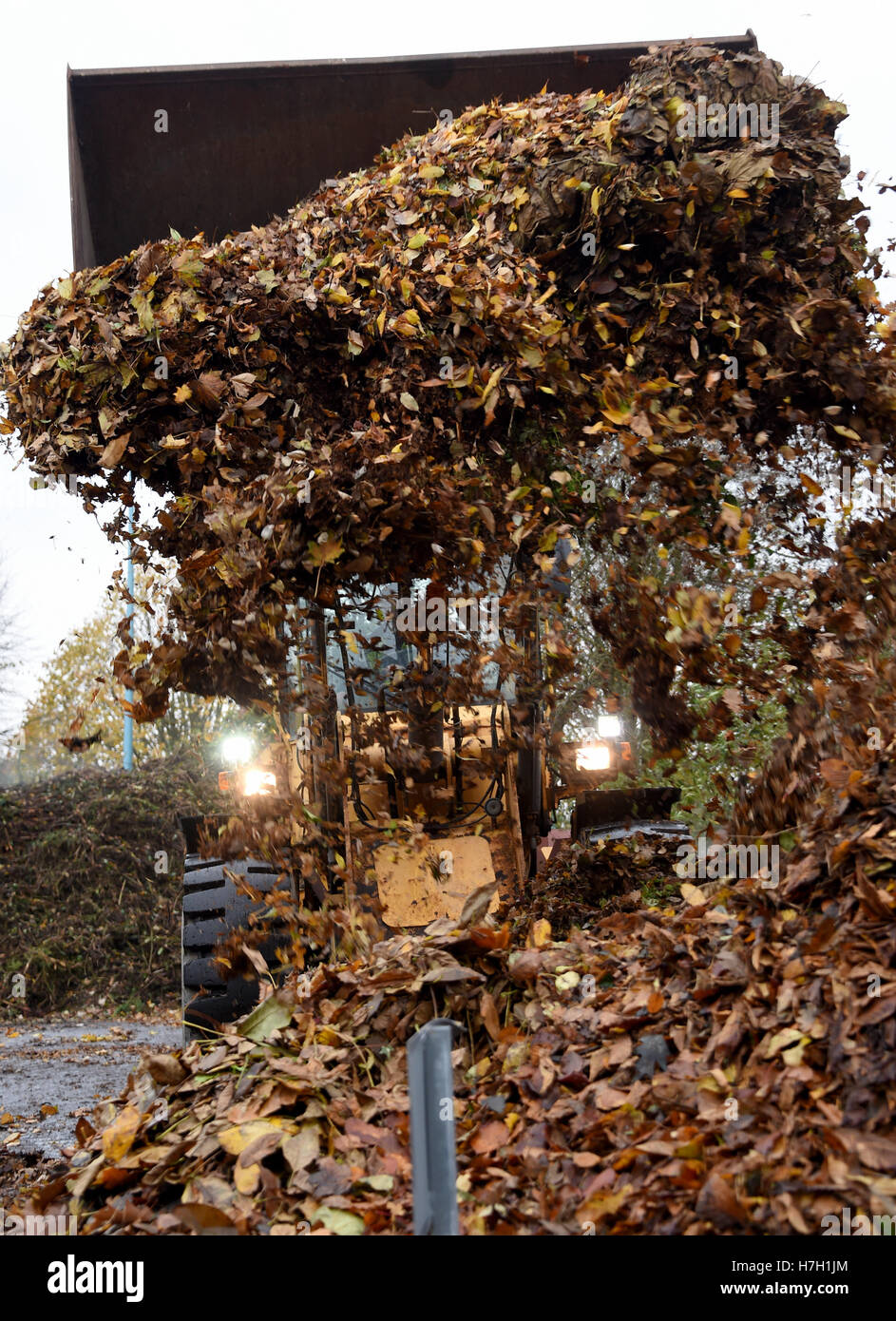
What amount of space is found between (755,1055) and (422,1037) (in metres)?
1.02

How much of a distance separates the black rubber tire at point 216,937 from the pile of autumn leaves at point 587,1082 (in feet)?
4.85

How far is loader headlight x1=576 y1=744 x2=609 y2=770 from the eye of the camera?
4863 mm

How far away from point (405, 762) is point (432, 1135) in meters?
2.64

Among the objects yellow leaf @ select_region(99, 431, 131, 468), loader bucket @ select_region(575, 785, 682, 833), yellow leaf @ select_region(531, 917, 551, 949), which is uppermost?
yellow leaf @ select_region(99, 431, 131, 468)

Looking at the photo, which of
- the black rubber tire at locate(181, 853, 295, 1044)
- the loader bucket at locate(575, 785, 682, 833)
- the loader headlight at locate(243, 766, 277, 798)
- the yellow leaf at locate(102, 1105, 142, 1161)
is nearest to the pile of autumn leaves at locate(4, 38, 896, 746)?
the loader headlight at locate(243, 766, 277, 798)

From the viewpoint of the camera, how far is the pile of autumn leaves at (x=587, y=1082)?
201 centimetres

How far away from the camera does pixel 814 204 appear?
402cm

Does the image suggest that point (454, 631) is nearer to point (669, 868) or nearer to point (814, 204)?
point (669, 868)

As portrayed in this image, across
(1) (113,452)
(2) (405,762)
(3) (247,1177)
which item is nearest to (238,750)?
(2) (405,762)

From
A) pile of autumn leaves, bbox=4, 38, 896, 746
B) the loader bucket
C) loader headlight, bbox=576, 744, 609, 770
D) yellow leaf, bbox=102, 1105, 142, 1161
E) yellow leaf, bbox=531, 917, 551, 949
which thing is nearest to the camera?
yellow leaf, bbox=102, 1105, 142, 1161

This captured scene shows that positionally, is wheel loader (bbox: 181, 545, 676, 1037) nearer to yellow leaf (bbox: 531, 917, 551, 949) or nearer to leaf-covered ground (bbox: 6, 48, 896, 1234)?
leaf-covered ground (bbox: 6, 48, 896, 1234)

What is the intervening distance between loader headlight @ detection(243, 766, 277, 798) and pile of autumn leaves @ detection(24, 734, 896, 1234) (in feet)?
4.56

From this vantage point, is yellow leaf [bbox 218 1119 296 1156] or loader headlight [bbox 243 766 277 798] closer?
yellow leaf [bbox 218 1119 296 1156]

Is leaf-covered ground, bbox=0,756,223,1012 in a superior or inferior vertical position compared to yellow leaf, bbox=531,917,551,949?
superior
